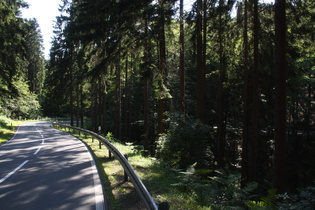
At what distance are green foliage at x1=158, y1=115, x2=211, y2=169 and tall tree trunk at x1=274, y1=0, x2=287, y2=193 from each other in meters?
2.85

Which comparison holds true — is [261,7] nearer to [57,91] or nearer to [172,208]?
[172,208]

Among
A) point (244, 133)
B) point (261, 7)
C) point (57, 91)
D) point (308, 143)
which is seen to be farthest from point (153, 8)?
point (57, 91)

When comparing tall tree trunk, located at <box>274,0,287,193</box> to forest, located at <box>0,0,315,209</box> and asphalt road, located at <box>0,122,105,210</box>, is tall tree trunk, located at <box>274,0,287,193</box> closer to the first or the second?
forest, located at <box>0,0,315,209</box>

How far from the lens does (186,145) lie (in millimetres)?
10758

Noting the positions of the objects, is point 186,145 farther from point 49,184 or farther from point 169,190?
point 49,184

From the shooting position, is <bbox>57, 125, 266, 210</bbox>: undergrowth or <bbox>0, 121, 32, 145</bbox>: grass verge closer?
<bbox>57, 125, 266, 210</bbox>: undergrowth

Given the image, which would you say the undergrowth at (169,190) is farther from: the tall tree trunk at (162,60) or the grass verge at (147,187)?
the tall tree trunk at (162,60)

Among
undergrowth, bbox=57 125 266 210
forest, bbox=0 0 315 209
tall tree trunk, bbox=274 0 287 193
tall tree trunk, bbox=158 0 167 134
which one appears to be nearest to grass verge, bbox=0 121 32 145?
forest, bbox=0 0 315 209

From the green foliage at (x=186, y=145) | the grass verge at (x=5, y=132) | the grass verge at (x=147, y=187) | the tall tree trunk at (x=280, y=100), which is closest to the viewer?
the grass verge at (x=147, y=187)

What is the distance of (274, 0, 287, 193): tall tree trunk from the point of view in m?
9.13

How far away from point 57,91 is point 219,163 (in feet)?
86.6

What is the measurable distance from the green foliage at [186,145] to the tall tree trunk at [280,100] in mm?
2852

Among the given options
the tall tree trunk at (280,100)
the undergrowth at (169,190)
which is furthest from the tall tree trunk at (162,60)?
the tall tree trunk at (280,100)

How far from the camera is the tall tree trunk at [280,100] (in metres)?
9.13
